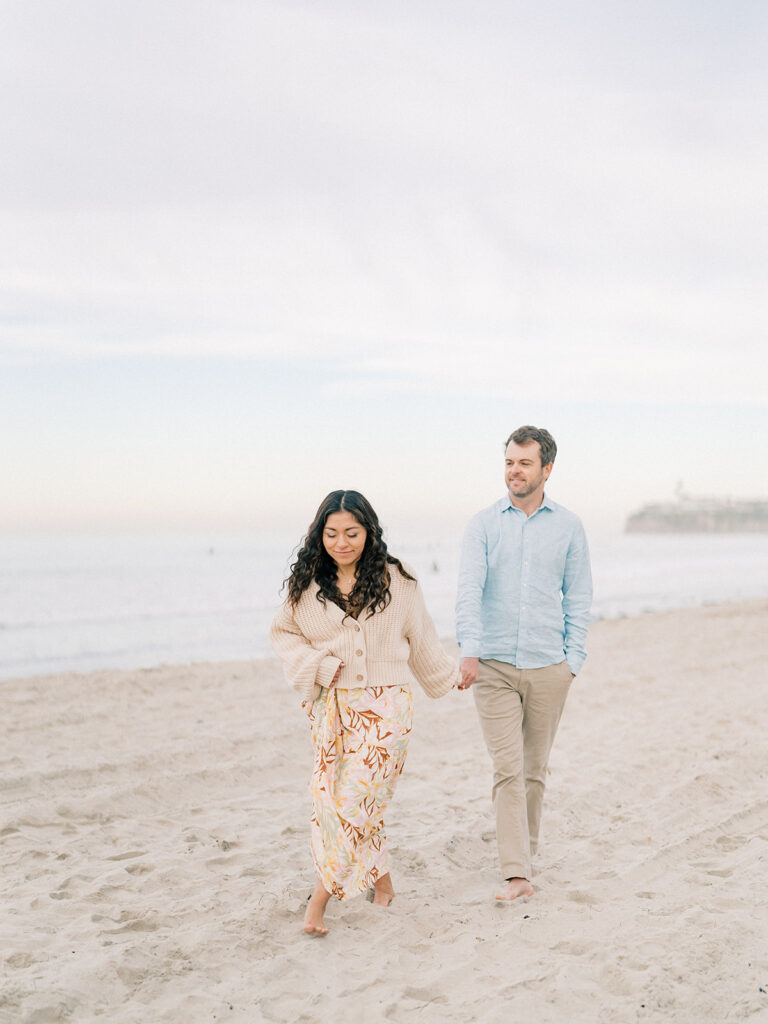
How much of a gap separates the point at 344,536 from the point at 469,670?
87 centimetres

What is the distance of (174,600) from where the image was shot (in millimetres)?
25812

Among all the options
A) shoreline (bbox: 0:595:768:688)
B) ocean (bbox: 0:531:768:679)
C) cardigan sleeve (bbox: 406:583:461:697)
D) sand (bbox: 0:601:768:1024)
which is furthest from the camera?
ocean (bbox: 0:531:768:679)

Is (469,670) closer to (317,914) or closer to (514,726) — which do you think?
(514,726)

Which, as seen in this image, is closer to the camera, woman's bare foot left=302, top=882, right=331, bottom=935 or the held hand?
woman's bare foot left=302, top=882, right=331, bottom=935

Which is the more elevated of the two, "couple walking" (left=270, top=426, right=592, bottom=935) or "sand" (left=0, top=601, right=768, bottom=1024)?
"couple walking" (left=270, top=426, right=592, bottom=935)

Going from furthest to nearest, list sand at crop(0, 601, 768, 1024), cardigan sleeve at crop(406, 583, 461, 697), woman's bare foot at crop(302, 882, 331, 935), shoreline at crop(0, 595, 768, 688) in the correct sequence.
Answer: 1. shoreline at crop(0, 595, 768, 688)
2. cardigan sleeve at crop(406, 583, 461, 697)
3. woman's bare foot at crop(302, 882, 331, 935)
4. sand at crop(0, 601, 768, 1024)

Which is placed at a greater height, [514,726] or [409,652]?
[409,652]

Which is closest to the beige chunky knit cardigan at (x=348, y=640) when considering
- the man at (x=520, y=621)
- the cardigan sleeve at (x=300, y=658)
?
the cardigan sleeve at (x=300, y=658)

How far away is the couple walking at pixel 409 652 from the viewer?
347 centimetres

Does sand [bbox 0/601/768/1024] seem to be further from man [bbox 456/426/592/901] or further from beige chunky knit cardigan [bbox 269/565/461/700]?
beige chunky knit cardigan [bbox 269/565/461/700]

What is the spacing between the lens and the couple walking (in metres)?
3.47

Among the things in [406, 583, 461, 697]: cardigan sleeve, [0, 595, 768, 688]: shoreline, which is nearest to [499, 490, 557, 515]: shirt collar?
[406, 583, 461, 697]: cardigan sleeve

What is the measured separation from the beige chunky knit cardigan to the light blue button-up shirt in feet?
1.09

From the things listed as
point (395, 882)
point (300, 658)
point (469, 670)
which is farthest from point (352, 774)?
point (395, 882)
